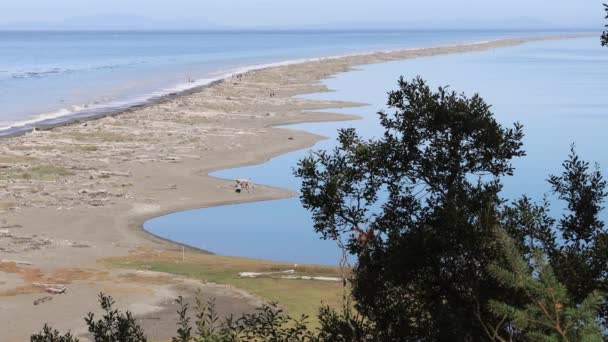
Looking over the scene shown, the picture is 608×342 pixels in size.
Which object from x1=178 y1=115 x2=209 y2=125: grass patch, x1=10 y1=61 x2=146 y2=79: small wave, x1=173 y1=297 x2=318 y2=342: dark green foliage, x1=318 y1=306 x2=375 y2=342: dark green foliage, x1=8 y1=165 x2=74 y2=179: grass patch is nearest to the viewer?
x1=173 y1=297 x2=318 y2=342: dark green foliage

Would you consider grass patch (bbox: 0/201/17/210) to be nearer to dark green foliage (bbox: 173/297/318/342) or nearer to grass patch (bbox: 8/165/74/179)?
grass patch (bbox: 8/165/74/179)

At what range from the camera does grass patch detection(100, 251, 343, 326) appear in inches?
912

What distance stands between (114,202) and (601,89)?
2331 inches

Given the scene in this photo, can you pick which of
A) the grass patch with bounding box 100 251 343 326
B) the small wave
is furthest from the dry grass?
the small wave

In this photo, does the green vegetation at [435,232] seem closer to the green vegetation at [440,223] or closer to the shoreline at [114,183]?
the green vegetation at [440,223]

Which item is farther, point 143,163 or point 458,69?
point 458,69

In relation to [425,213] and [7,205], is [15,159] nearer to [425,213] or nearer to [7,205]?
[7,205]

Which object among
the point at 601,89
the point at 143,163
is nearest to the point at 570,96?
the point at 601,89

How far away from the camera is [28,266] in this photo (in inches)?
1054

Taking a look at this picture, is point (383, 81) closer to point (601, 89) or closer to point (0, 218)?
point (601, 89)

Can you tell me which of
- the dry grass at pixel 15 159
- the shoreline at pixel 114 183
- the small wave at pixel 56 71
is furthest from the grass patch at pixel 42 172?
the small wave at pixel 56 71

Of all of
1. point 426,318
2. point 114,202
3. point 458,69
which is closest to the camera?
point 426,318

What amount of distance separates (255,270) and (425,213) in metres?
16.8

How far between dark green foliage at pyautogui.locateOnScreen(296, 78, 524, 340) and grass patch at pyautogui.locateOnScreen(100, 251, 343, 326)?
35.0 ft
